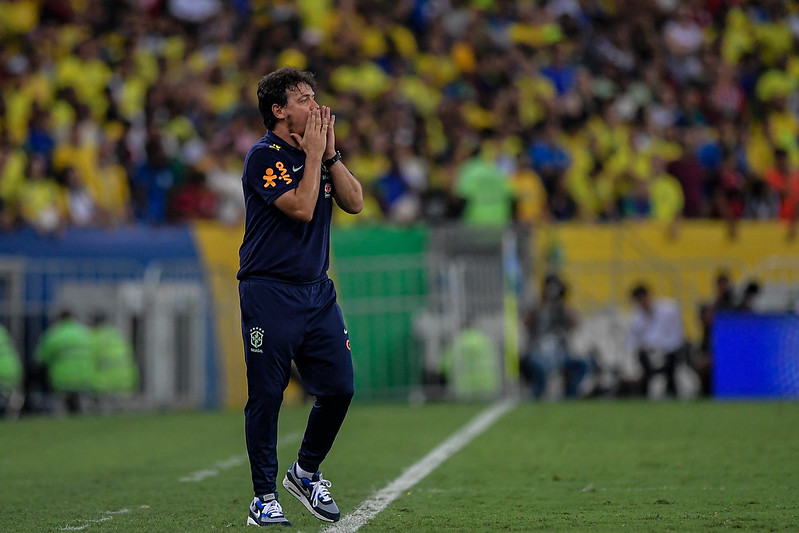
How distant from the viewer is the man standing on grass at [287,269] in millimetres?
6141

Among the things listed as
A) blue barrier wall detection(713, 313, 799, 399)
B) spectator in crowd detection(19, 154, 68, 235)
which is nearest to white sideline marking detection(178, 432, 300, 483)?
blue barrier wall detection(713, 313, 799, 399)

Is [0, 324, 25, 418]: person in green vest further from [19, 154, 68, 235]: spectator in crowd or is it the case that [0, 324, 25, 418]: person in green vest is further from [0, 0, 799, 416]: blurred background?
[19, 154, 68, 235]: spectator in crowd

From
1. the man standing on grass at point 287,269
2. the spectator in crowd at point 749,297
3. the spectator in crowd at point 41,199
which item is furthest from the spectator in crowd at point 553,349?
the man standing on grass at point 287,269

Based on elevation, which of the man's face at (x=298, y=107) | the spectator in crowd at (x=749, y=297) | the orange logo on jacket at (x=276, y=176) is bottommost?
the spectator in crowd at (x=749, y=297)

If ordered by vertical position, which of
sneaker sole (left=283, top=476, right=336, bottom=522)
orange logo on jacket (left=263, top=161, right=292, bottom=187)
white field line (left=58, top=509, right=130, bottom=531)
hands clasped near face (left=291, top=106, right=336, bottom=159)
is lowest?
white field line (left=58, top=509, right=130, bottom=531)

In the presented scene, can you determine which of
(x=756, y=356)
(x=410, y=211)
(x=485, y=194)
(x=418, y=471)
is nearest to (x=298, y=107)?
(x=418, y=471)

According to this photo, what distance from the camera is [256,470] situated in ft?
20.3

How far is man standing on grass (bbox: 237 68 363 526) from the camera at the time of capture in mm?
6141

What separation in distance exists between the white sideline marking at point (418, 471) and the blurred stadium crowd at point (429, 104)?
14.0 feet

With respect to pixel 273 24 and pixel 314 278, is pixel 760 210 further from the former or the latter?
pixel 314 278

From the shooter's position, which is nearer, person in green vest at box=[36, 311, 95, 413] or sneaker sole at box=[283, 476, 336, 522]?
sneaker sole at box=[283, 476, 336, 522]

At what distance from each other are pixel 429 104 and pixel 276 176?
561 inches

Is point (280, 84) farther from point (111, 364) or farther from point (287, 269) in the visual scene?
point (111, 364)

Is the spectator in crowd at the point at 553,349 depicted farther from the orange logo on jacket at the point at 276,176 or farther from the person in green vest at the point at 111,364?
the orange logo on jacket at the point at 276,176
